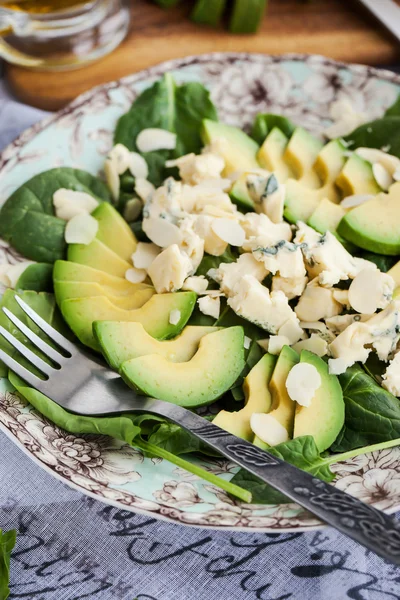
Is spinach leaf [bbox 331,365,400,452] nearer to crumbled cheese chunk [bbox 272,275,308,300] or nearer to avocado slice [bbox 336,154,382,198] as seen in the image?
crumbled cheese chunk [bbox 272,275,308,300]

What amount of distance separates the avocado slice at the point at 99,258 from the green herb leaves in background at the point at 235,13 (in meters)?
1.58

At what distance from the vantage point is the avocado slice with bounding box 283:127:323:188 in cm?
236

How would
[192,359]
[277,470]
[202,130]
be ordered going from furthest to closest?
[202,130]
[192,359]
[277,470]

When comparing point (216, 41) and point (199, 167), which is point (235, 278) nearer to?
point (199, 167)

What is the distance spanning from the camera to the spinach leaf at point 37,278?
2143 mm

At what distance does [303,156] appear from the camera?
2410mm

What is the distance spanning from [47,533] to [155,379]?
0.48 m

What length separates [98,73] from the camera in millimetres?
3107

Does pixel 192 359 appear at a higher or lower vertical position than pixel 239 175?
lower

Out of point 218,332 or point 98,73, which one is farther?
point 98,73

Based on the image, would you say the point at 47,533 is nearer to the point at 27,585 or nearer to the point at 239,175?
the point at 27,585

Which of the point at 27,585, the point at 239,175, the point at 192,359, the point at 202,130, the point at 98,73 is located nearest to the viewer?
the point at 27,585

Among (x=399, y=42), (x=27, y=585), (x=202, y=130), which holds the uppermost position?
(x=399, y=42)

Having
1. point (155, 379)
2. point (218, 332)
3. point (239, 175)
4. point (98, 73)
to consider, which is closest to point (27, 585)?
point (155, 379)
